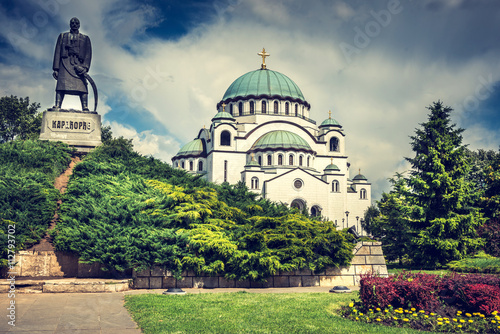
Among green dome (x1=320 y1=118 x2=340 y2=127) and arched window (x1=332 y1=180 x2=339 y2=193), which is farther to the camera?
green dome (x1=320 y1=118 x2=340 y2=127)

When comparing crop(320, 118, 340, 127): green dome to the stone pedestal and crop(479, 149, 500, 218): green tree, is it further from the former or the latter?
the stone pedestal

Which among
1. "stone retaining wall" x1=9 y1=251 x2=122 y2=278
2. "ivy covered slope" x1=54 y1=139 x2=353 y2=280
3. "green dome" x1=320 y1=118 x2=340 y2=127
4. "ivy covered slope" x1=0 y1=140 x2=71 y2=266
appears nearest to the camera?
"ivy covered slope" x1=54 y1=139 x2=353 y2=280

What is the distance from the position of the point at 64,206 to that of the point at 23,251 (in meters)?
1.72

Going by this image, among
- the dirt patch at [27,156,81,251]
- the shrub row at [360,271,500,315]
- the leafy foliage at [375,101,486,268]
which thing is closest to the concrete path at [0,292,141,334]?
the dirt patch at [27,156,81,251]

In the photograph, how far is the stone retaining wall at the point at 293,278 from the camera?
11242mm

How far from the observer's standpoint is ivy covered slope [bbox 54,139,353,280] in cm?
1114

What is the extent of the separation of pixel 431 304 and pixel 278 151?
133 feet

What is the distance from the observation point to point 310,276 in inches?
488

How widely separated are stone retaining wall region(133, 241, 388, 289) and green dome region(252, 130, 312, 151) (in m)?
35.5

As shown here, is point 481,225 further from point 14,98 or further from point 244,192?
point 14,98

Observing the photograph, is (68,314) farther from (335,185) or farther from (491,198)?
(335,185)

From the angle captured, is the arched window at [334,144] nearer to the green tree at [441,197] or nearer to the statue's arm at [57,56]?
the green tree at [441,197]

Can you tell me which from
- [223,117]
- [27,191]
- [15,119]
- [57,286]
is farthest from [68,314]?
[223,117]

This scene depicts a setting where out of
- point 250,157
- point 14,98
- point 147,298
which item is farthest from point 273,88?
point 147,298
